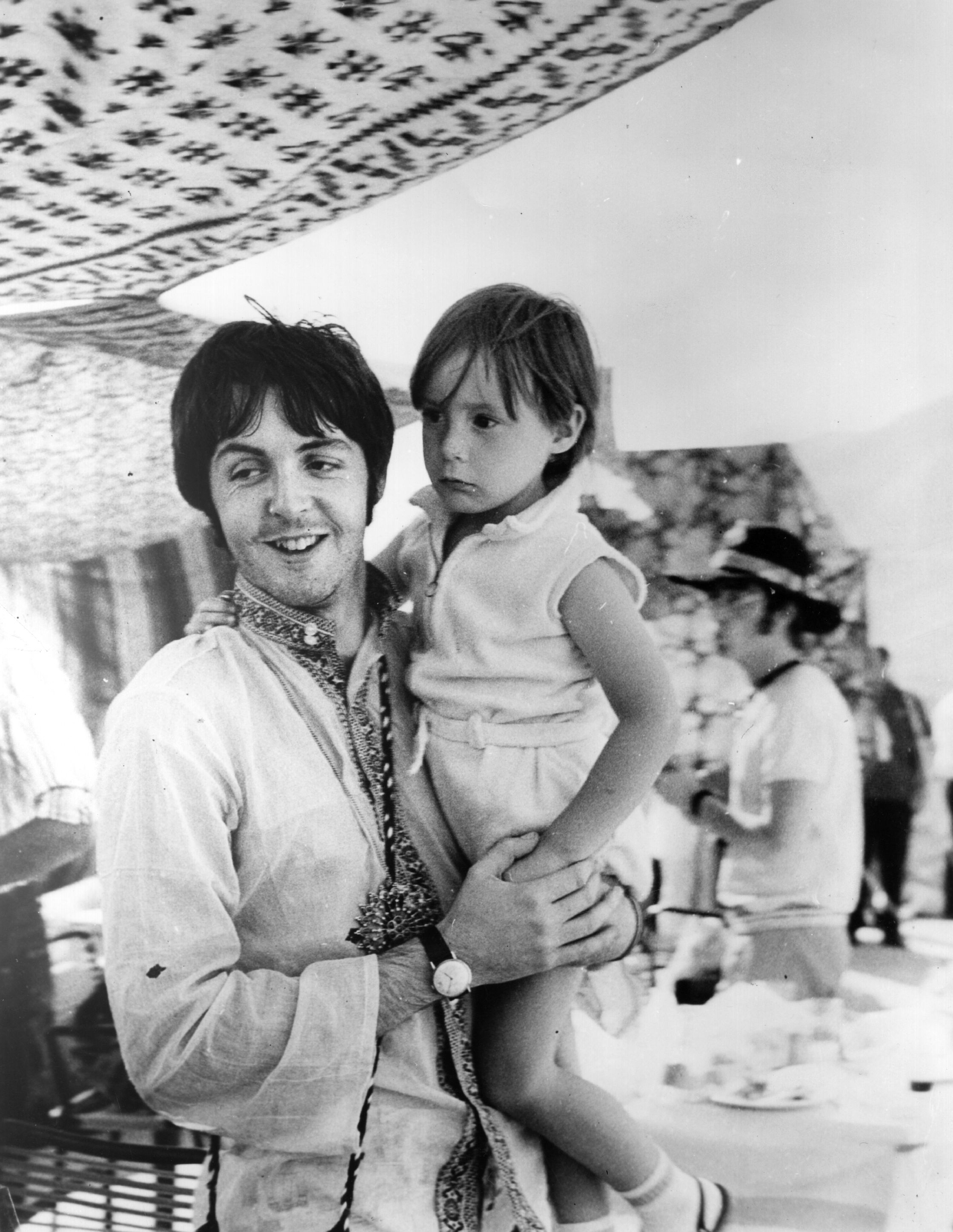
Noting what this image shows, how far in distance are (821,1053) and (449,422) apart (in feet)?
3.21

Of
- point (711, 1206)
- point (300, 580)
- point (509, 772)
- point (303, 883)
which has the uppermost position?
point (300, 580)

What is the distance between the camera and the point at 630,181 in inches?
62.2

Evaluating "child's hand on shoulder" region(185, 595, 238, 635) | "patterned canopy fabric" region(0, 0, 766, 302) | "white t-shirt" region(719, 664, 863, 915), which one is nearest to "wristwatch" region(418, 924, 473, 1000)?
"white t-shirt" region(719, 664, 863, 915)

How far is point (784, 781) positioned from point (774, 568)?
11.3 inches

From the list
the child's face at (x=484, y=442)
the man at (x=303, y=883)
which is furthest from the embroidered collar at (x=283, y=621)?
the child's face at (x=484, y=442)

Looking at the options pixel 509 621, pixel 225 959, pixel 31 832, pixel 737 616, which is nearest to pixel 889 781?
pixel 737 616

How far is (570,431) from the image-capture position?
61.2 inches

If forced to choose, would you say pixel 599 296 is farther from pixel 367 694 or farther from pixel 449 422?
pixel 367 694

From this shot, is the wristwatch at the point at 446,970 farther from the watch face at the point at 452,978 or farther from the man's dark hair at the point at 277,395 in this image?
the man's dark hair at the point at 277,395

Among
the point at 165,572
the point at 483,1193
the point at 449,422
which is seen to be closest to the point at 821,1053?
the point at 483,1193

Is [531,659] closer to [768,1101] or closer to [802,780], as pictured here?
[802,780]

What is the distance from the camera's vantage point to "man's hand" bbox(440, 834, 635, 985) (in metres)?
1.50

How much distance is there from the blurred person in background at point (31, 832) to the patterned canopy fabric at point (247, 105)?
51 cm

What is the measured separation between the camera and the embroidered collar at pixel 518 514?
4.99 ft
